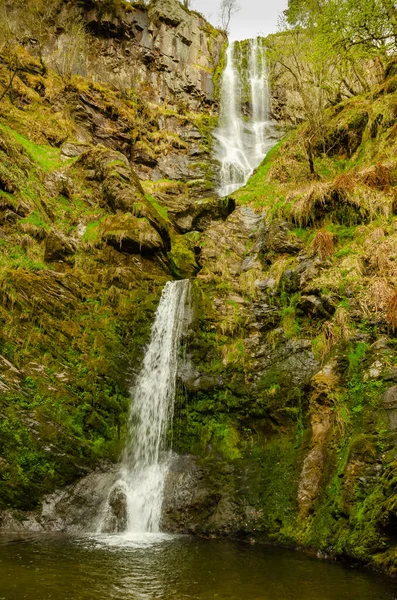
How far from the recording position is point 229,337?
12.1 meters

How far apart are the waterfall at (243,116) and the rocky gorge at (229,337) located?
6.99 meters

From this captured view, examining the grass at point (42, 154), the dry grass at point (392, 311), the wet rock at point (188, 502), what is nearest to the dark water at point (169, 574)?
the wet rock at point (188, 502)

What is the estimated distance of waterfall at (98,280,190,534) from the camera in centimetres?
930

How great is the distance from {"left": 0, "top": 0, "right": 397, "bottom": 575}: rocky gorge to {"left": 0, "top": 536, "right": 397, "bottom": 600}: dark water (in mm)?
762

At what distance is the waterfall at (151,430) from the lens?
930 cm

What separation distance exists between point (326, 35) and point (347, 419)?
50.7 feet

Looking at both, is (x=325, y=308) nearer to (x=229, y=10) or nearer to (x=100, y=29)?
(x=100, y=29)

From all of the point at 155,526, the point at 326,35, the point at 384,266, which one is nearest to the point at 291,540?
the point at 155,526

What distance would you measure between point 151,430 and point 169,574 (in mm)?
5353

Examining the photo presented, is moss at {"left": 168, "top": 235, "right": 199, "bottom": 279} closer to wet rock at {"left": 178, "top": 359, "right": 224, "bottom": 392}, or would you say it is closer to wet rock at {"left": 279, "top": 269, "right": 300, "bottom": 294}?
wet rock at {"left": 279, "top": 269, "right": 300, "bottom": 294}

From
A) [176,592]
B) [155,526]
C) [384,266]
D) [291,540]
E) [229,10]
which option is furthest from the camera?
[229,10]

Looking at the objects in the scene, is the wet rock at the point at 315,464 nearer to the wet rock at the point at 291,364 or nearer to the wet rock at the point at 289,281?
the wet rock at the point at 291,364

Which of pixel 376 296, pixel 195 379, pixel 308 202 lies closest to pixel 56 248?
pixel 195 379

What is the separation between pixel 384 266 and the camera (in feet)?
34.3
